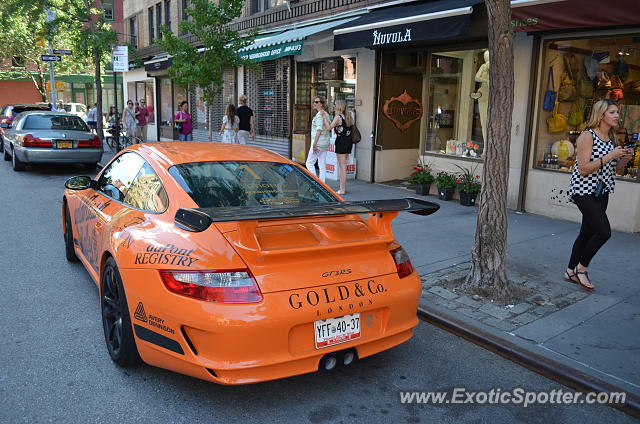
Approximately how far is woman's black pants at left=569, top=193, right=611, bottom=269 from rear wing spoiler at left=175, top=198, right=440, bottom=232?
7.91ft

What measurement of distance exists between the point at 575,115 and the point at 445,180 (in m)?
2.42

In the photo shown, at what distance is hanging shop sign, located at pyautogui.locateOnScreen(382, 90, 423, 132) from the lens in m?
11.4

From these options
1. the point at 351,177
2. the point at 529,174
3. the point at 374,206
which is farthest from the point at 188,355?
the point at 351,177

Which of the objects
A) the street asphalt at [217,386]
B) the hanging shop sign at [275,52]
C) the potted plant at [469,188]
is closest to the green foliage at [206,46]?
the hanging shop sign at [275,52]

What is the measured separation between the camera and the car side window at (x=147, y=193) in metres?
3.64

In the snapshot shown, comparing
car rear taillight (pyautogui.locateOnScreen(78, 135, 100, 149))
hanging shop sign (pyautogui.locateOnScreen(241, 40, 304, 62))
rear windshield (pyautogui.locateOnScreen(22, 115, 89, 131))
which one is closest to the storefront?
hanging shop sign (pyautogui.locateOnScreen(241, 40, 304, 62))

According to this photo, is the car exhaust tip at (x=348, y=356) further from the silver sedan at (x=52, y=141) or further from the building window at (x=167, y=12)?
the building window at (x=167, y=12)

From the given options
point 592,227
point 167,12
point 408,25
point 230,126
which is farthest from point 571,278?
point 167,12

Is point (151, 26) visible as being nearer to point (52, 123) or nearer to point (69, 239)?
point (52, 123)

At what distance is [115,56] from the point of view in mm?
15039

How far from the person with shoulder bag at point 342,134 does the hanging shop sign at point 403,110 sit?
1480 mm

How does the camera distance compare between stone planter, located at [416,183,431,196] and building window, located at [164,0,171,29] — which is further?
building window, located at [164,0,171,29]

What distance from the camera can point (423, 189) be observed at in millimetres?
10234

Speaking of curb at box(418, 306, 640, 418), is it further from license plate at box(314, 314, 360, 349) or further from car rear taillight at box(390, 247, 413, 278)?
license plate at box(314, 314, 360, 349)
